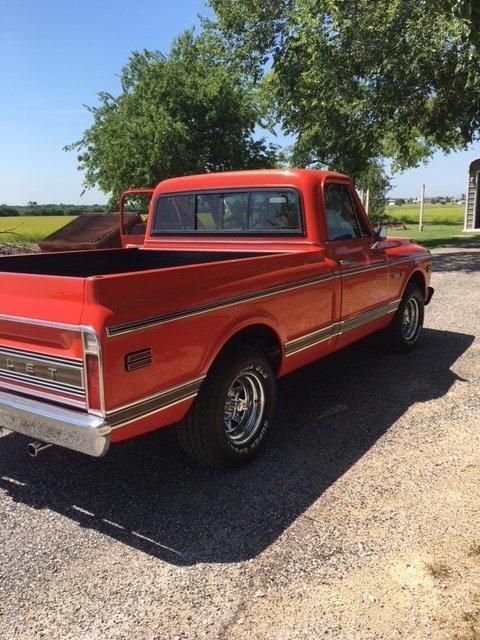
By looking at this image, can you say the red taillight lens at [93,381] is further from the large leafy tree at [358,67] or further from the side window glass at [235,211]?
the large leafy tree at [358,67]

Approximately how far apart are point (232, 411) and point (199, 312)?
88 centimetres

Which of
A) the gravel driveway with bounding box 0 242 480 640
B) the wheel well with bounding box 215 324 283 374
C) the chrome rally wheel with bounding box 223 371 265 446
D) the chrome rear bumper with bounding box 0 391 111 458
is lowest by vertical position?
the gravel driveway with bounding box 0 242 480 640

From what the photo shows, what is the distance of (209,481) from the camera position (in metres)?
3.52

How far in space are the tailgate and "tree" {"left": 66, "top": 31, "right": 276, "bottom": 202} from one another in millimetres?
20084

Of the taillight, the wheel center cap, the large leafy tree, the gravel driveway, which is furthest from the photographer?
the large leafy tree

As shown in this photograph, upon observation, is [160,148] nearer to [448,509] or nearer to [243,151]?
[243,151]

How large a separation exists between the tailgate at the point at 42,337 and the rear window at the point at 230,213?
2402 mm

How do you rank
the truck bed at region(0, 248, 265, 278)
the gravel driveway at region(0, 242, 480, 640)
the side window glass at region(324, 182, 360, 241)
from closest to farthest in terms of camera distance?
the gravel driveway at region(0, 242, 480, 640), the truck bed at region(0, 248, 265, 278), the side window glass at region(324, 182, 360, 241)

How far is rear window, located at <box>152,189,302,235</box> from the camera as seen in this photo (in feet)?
15.2

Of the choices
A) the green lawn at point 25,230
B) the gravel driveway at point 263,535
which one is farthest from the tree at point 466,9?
the green lawn at point 25,230

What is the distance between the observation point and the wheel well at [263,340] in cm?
349

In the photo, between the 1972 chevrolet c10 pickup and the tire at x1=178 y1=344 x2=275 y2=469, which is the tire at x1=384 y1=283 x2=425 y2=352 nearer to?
the 1972 chevrolet c10 pickup

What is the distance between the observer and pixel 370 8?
13375 millimetres

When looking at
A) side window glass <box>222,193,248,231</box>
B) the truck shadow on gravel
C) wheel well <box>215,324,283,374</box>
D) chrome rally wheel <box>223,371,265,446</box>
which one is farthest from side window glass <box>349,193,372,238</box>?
chrome rally wheel <box>223,371,265,446</box>
